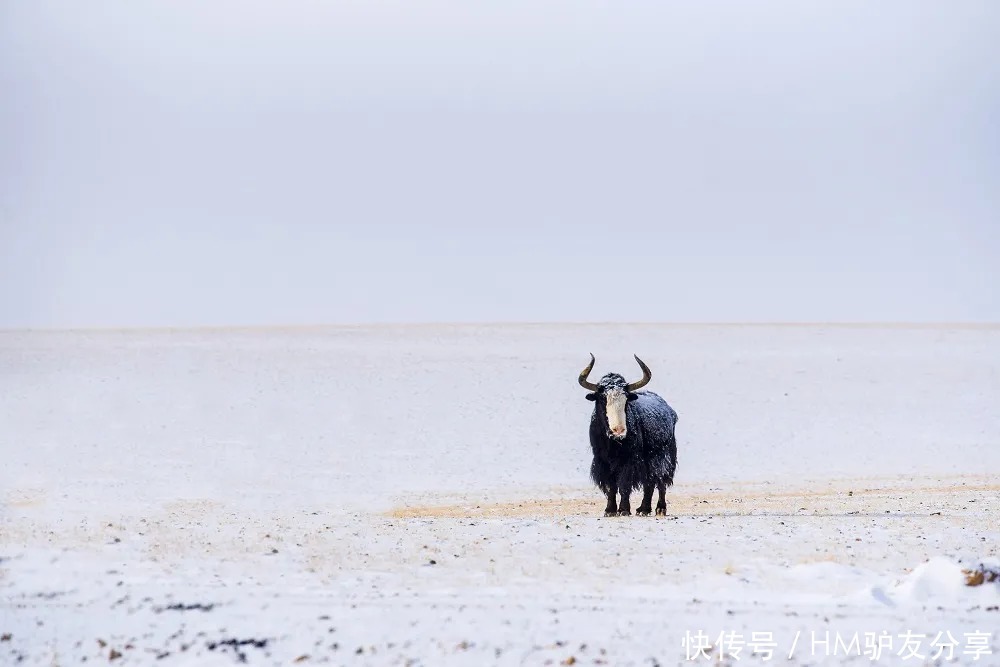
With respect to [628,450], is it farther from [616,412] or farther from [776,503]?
[776,503]

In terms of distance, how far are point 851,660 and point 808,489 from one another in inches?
435

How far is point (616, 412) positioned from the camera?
13.8m

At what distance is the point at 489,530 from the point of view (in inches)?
468

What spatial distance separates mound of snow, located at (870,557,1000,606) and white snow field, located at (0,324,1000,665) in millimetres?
24

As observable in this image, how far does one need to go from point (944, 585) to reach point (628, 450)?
558 centimetres

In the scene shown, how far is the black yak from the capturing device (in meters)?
14.2

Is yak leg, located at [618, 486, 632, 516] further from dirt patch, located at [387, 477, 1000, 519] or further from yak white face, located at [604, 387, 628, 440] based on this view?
yak white face, located at [604, 387, 628, 440]

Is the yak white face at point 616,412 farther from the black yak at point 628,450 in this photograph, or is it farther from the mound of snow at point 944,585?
the mound of snow at point 944,585

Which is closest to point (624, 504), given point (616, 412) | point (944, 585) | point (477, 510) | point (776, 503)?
point (616, 412)

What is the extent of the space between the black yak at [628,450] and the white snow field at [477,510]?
2.41 ft

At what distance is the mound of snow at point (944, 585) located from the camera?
8867 mm

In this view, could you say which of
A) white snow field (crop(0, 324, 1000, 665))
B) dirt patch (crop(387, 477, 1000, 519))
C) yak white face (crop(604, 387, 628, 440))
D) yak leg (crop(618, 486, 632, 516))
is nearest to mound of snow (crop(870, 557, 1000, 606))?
white snow field (crop(0, 324, 1000, 665))

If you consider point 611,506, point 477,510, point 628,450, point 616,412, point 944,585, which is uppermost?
point 616,412

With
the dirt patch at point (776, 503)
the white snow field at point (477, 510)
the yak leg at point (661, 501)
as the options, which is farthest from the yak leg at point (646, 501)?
the white snow field at point (477, 510)
